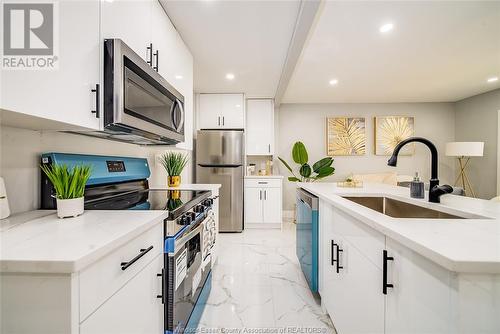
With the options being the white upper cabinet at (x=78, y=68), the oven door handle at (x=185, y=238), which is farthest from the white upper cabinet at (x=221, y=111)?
the oven door handle at (x=185, y=238)

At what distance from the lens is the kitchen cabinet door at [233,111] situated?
414 cm

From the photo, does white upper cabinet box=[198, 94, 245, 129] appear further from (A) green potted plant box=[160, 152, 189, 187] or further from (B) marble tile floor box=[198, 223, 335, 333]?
(B) marble tile floor box=[198, 223, 335, 333]

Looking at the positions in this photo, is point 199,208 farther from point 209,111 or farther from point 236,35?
point 209,111

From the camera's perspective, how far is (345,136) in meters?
4.75

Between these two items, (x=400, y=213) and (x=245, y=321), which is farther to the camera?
(x=245, y=321)

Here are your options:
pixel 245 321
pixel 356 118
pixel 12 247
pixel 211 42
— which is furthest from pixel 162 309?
pixel 356 118

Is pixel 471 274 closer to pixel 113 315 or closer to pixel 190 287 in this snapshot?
pixel 113 315

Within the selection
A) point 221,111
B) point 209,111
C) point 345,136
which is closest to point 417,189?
point 221,111

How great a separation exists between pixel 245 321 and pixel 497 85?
5101 millimetres

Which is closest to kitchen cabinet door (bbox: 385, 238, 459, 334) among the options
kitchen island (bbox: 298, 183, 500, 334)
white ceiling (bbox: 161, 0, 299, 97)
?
kitchen island (bbox: 298, 183, 500, 334)

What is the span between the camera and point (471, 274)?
1.77ft

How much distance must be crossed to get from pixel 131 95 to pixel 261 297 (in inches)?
70.3

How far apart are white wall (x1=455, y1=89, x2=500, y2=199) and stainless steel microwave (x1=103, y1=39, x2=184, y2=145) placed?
5373 mm
